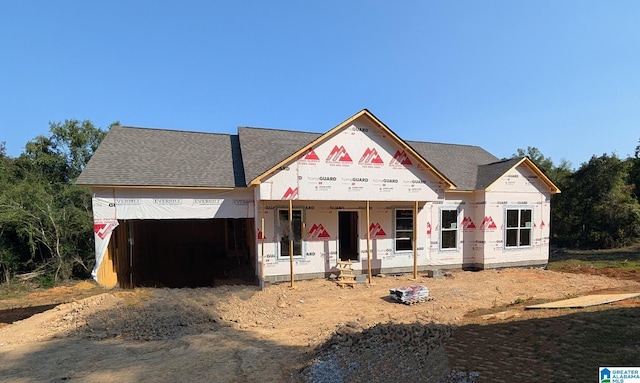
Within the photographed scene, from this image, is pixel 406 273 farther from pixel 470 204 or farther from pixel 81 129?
pixel 81 129

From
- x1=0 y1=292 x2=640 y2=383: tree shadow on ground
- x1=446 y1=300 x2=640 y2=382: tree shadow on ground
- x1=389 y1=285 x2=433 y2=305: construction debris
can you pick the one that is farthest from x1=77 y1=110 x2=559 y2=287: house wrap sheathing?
x1=446 y1=300 x2=640 y2=382: tree shadow on ground

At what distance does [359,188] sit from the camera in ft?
42.1

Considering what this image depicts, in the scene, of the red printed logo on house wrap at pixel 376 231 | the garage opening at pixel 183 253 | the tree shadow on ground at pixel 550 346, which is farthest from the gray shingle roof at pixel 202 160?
the tree shadow on ground at pixel 550 346

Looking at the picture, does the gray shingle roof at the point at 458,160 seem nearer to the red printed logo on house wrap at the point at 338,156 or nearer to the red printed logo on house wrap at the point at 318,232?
the red printed logo on house wrap at the point at 338,156

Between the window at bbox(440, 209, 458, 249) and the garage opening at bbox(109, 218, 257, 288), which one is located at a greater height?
the window at bbox(440, 209, 458, 249)

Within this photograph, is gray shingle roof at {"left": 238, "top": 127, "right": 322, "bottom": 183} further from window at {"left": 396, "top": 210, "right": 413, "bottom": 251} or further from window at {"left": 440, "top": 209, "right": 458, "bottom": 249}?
window at {"left": 440, "top": 209, "right": 458, "bottom": 249}

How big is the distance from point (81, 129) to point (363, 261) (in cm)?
2562

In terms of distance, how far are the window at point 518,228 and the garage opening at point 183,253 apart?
11.9 m

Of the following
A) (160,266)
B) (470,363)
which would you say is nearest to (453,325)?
(470,363)

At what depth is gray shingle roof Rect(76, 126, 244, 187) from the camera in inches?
468

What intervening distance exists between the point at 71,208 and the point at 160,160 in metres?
5.20

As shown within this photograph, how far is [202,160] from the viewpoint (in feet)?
45.6

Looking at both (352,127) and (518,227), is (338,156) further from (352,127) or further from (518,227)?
(518,227)

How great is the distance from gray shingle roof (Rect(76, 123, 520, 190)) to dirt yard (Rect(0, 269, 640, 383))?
406cm
